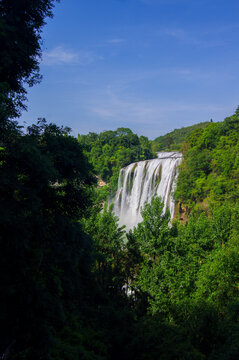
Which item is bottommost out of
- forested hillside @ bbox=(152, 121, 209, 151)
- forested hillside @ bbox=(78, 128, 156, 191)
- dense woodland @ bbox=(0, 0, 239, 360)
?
dense woodland @ bbox=(0, 0, 239, 360)

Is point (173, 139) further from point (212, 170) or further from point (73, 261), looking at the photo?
point (73, 261)

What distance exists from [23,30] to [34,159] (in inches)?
182

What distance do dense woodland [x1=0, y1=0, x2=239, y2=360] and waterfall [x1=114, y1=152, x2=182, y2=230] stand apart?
13.1 metres

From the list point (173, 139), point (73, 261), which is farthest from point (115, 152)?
point (173, 139)

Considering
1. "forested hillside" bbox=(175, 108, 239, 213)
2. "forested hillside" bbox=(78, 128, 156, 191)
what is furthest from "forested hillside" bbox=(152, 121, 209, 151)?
"forested hillside" bbox=(175, 108, 239, 213)

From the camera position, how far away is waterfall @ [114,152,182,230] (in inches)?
1340

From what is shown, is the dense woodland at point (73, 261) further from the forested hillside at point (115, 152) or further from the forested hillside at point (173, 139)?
the forested hillside at point (173, 139)

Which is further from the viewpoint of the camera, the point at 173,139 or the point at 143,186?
the point at 173,139

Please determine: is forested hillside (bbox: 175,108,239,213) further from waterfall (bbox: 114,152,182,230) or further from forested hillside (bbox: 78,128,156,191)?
forested hillside (bbox: 78,128,156,191)

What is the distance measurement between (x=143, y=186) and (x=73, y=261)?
3187cm

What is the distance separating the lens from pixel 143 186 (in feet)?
127

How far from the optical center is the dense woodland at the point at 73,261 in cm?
580

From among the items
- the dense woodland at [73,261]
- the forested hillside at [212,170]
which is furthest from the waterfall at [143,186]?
the dense woodland at [73,261]

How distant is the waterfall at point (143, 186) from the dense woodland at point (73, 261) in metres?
13.1
